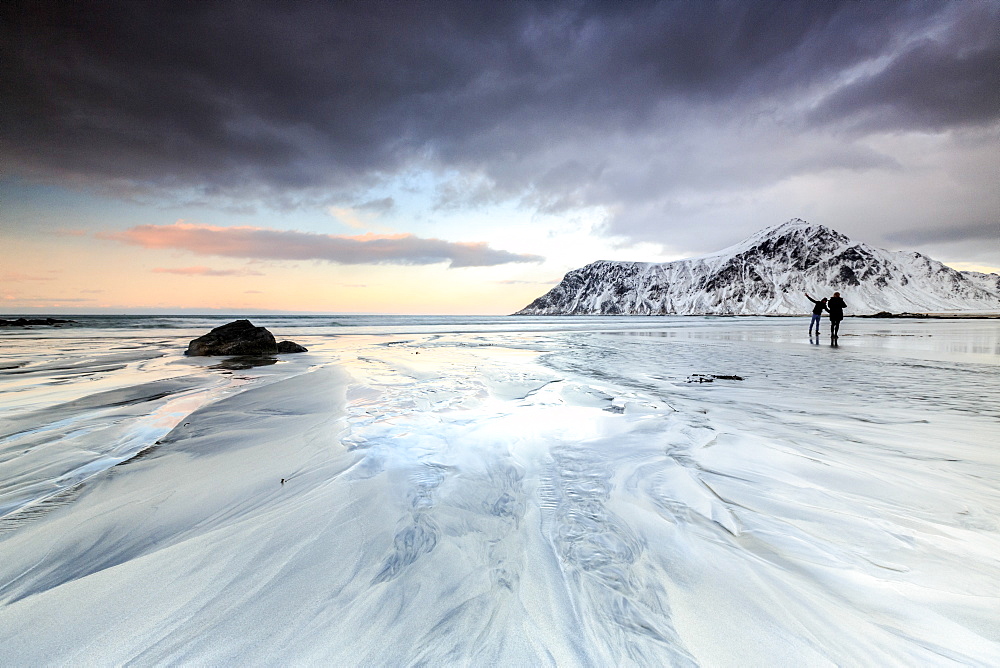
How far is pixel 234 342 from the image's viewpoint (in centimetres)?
1294

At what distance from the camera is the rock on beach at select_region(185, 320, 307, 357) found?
12.7 m

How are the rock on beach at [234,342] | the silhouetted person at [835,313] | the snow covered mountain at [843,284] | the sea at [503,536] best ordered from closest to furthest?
1. the sea at [503,536]
2. the rock on beach at [234,342]
3. the silhouetted person at [835,313]
4. the snow covered mountain at [843,284]

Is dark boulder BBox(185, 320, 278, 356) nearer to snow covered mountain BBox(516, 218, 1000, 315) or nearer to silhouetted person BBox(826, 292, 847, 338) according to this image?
silhouetted person BBox(826, 292, 847, 338)

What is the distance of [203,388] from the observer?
7.05 m

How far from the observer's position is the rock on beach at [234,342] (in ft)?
41.7

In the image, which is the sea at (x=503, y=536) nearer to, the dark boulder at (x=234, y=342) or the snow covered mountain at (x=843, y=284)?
the dark boulder at (x=234, y=342)

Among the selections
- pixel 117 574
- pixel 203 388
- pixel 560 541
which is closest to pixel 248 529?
pixel 117 574

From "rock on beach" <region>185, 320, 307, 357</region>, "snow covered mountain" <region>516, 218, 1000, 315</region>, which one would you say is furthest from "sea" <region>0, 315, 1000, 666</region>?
"snow covered mountain" <region>516, 218, 1000, 315</region>

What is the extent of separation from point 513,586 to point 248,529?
1.75 metres

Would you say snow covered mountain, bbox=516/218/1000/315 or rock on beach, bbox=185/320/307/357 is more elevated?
snow covered mountain, bbox=516/218/1000/315

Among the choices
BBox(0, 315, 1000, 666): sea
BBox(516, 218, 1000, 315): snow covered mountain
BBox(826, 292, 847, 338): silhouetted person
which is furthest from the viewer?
BBox(516, 218, 1000, 315): snow covered mountain

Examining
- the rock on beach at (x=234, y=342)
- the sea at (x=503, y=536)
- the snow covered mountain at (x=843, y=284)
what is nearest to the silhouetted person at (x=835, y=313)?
the sea at (x=503, y=536)

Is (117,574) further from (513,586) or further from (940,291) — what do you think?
(940,291)

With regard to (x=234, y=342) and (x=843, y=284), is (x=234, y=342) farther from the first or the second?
(x=843, y=284)
